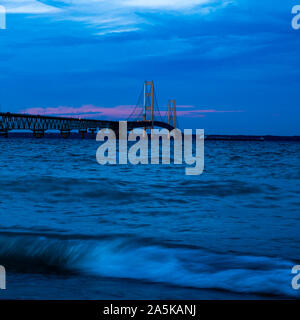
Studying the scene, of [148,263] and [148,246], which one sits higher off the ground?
[148,246]

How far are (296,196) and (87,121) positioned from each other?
2775 inches

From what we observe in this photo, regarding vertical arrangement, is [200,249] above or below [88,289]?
above

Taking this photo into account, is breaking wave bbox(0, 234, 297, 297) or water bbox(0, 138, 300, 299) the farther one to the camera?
breaking wave bbox(0, 234, 297, 297)

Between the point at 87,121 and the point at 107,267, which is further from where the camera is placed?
the point at 87,121

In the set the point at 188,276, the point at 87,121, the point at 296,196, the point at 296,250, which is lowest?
the point at 188,276

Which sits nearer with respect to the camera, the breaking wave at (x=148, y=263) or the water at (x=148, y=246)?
the water at (x=148, y=246)

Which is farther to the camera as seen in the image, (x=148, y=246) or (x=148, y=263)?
(x=148, y=246)

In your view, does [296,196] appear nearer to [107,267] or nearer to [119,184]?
[119,184]

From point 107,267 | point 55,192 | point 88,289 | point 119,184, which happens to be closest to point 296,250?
point 107,267
